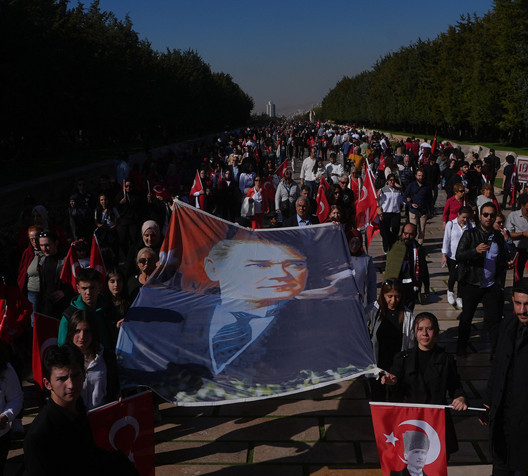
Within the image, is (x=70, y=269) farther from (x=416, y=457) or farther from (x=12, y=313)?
(x=416, y=457)

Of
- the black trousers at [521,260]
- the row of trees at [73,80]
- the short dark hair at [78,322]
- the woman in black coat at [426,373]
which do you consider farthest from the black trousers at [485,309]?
Answer: the row of trees at [73,80]

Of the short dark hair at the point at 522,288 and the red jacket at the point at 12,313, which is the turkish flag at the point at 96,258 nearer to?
the red jacket at the point at 12,313

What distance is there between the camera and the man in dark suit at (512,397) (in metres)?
4.21

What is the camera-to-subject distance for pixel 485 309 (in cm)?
723

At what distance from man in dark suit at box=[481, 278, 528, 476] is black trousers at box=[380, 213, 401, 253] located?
25.4ft

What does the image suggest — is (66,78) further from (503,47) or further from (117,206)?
(503,47)

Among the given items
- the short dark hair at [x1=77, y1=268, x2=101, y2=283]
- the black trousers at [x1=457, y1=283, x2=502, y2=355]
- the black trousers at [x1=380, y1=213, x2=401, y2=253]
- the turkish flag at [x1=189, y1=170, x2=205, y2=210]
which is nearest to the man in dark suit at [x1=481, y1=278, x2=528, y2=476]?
the black trousers at [x1=457, y1=283, x2=502, y2=355]

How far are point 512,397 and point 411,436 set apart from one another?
75 centimetres

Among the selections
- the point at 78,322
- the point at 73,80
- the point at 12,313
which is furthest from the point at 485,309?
the point at 73,80

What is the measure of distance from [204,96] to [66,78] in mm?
44177

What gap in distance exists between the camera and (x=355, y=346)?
5.30 metres

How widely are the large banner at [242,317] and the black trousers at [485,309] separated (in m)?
1.75

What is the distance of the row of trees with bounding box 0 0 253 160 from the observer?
62.2 ft

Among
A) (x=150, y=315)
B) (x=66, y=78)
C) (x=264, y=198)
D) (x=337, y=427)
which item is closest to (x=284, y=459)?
(x=337, y=427)
